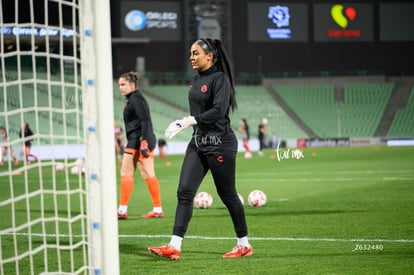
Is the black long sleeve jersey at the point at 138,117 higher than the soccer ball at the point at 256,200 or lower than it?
higher

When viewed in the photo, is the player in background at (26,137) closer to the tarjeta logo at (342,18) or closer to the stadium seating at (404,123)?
the tarjeta logo at (342,18)

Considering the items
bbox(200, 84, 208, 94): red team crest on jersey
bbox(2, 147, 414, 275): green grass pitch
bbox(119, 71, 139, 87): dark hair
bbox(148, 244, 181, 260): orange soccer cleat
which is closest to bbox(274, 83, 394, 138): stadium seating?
bbox(2, 147, 414, 275): green grass pitch

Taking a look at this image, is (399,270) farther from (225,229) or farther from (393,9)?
(393,9)

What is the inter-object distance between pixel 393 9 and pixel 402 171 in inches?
1303

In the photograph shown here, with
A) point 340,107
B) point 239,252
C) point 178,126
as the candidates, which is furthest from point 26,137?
point 340,107

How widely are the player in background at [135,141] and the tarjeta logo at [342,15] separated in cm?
Result: 4062

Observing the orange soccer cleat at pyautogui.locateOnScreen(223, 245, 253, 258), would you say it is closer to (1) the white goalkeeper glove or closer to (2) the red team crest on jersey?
(1) the white goalkeeper glove

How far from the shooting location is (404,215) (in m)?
11.1

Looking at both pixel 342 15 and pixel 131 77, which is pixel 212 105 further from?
pixel 342 15

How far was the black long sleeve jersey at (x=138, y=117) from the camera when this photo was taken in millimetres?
11539

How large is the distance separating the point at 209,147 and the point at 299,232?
2.58m

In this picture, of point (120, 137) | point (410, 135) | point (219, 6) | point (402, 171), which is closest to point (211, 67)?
point (402, 171)

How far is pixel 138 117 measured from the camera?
11664mm

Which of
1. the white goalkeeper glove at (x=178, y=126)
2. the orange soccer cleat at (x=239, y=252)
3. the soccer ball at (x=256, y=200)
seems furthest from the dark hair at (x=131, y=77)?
the orange soccer cleat at (x=239, y=252)
